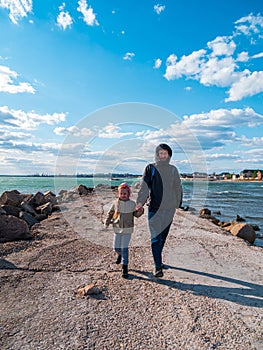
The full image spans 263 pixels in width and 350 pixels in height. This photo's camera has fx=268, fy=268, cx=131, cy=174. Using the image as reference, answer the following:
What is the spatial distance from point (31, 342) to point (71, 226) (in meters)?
5.68

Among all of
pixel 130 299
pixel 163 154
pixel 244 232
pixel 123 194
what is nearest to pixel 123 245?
pixel 123 194

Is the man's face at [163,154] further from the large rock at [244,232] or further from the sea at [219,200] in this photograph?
the large rock at [244,232]

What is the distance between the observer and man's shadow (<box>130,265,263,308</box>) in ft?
11.6

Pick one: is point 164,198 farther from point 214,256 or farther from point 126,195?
point 214,256

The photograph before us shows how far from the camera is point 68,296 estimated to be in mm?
3479

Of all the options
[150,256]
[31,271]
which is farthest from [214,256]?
[31,271]

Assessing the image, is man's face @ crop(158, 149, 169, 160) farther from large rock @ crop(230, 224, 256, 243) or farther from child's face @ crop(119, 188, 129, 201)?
large rock @ crop(230, 224, 256, 243)

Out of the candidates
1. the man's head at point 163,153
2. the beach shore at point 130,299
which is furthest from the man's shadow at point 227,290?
the man's head at point 163,153

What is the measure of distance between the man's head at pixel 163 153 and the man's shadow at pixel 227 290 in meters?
1.84

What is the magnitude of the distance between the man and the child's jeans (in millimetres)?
427

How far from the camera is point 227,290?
3.79 metres

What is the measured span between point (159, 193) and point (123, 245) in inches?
39.8

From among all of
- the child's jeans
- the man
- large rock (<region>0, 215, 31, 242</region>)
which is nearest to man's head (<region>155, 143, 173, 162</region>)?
the man

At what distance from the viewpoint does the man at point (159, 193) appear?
4.09m
